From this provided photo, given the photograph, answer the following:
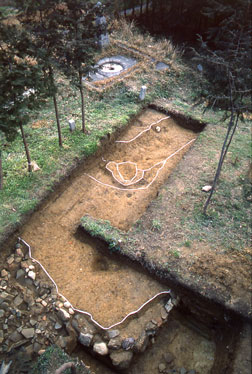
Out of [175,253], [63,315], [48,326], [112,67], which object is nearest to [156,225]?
[175,253]

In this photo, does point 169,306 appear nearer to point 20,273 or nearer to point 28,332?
point 28,332

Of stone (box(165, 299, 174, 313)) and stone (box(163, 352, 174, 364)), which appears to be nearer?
stone (box(163, 352, 174, 364))

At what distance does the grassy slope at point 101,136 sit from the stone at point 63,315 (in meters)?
2.26

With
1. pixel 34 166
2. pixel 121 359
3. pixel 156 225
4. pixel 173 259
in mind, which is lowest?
pixel 121 359

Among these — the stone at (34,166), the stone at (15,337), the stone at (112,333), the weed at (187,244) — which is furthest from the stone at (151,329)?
the stone at (34,166)

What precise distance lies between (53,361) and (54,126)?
272 inches

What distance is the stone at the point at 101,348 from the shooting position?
19.6 ft

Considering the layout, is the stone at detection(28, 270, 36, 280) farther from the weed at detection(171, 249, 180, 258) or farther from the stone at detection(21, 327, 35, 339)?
the weed at detection(171, 249, 180, 258)

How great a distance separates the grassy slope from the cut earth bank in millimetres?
601

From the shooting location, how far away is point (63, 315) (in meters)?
6.36

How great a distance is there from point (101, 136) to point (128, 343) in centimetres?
591

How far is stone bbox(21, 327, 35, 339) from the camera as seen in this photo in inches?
240

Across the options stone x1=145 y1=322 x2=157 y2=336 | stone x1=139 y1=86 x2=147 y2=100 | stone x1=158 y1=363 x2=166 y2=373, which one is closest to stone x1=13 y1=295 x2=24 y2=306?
stone x1=145 y1=322 x2=157 y2=336

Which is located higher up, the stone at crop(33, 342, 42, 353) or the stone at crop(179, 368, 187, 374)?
the stone at crop(33, 342, 42, 353)
